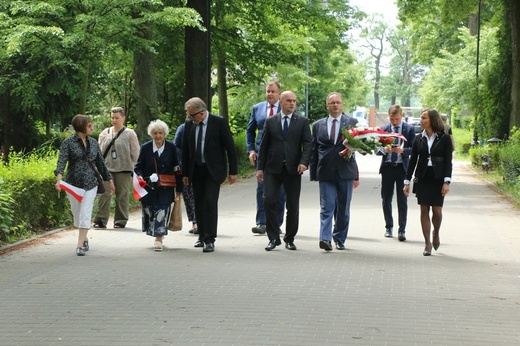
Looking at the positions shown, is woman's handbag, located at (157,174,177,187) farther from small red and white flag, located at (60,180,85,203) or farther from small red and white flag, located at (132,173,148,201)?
small red and white flag, located at (60,180,85,203)

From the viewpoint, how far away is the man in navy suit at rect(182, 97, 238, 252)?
38.8 feet

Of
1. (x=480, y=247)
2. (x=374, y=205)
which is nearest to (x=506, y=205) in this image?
(x=374, y=205)

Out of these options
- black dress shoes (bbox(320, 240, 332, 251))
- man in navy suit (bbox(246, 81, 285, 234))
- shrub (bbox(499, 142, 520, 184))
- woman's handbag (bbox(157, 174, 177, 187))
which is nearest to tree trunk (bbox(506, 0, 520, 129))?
shrub (bbox(499, 142, 520, 184))

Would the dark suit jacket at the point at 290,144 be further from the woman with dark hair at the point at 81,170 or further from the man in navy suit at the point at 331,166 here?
the woman with dark hair at the point at 81,170

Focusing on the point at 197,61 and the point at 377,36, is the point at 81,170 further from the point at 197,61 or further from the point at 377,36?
the point at 377,36

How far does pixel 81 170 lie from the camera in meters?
11.7

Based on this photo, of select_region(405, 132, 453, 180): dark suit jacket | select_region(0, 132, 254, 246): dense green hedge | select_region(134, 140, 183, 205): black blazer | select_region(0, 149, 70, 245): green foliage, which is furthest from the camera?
select_region(0, 149, 70, 245): green foliage

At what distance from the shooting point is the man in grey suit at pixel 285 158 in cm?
Result: 1180

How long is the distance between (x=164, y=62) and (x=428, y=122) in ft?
60.9

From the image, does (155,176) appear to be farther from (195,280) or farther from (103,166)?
(195,280)

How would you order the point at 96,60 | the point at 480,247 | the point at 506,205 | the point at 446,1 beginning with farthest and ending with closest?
the point at 446,1 → the point at 506,205 → the point at 96,60 → the point at 480,247

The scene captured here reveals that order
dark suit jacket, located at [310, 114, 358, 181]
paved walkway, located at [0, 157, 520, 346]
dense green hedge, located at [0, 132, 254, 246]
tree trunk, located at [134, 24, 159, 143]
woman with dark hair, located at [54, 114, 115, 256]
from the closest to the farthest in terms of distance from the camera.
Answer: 1. paved walkway, located at [0, 157, 520, 346]
2. woman with dark hair, located at [54, 114, 115, 256]
3. dark suit jacket, located at [310, 114, 358, 181]
4. dense green hedge, located at [0, 132, 254, 246]
5. tree trunk, located at [134, 24, 159, 143]

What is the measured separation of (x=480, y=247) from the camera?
12656 millimetres

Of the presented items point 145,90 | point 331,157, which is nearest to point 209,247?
point 331,157
